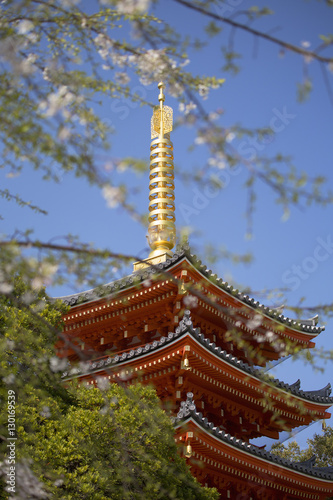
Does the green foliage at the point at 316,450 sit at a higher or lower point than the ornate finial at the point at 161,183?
lower

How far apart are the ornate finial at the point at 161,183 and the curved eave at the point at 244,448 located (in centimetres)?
450

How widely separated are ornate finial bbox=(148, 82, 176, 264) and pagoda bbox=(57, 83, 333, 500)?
39 mm

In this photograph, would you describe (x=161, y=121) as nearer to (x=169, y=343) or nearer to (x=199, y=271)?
(x=199, y=271)

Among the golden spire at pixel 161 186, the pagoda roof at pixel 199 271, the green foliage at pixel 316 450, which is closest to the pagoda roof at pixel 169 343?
the pagoda roof at pixel 199 271

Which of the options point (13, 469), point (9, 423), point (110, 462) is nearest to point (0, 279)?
point (13, 469)

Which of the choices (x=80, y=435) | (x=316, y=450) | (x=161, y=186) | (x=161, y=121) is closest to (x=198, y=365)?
(x=80, y=435)

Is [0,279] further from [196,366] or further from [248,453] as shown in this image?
[248,453]

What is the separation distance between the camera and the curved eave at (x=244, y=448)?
32.9 ft

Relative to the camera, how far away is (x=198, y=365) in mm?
11484

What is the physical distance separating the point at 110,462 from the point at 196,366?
12.5 ft

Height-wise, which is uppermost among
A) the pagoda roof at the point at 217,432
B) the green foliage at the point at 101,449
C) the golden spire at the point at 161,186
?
the golden spire at the point at 161,186

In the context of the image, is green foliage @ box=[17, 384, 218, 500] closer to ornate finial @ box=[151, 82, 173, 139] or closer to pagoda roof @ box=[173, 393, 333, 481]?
pagoda roof @ box=[173, 393, 333, 481]

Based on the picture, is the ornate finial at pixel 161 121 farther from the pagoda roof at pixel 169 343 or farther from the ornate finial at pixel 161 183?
the pagoda roof at pixel 169 343

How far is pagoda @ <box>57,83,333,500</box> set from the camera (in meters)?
11.0
